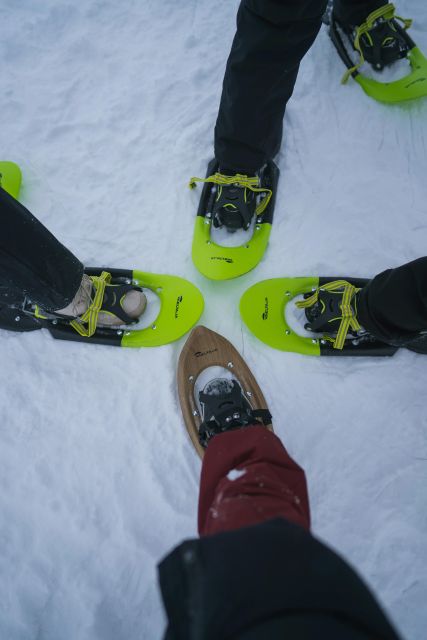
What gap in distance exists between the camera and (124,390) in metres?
1.57

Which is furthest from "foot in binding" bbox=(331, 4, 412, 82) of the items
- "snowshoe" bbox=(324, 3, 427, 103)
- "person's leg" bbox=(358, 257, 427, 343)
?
"person's leg" bbox=(358, 257, 427, 343)

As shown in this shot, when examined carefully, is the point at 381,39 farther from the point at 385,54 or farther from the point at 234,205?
the point at 234,205

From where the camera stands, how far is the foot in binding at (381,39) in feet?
6.30

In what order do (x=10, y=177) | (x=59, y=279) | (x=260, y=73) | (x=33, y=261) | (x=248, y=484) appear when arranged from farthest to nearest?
A: (x=10, y=177) → (x=260, y=73) → (x=59, y=279) → (x=33, y=261) → (x=248, y=484)

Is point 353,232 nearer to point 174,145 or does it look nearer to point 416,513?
point 174,145

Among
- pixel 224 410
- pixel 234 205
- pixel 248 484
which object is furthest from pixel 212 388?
pixel 234 205

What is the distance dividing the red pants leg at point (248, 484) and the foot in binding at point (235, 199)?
3.32ft

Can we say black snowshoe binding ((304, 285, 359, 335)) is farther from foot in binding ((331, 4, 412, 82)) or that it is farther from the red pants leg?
foot in binding ((331, 4, 412, 82))

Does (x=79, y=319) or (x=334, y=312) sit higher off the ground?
(x=334, y=312)

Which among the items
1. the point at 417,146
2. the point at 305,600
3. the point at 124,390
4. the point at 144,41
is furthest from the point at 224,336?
the point at 144,41

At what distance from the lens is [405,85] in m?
1.96

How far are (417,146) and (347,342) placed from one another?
115 cm

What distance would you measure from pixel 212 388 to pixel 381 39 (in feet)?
6.55

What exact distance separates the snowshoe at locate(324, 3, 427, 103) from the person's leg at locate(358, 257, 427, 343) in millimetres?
1345
